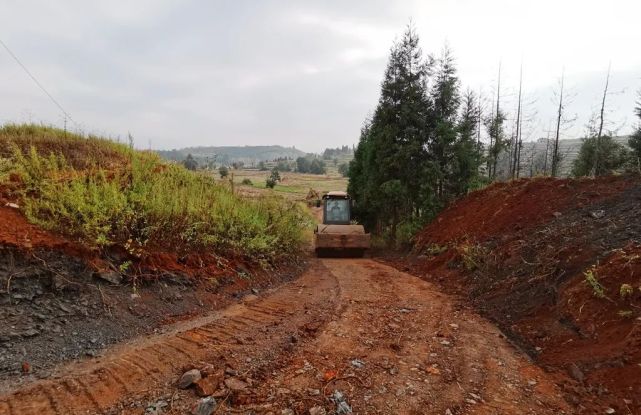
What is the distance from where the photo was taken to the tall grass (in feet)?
18.2

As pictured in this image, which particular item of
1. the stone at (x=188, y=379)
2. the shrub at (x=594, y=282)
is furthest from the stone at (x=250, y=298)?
the shrub at (x=594, y=282)

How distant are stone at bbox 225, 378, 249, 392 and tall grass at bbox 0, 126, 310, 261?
275cm

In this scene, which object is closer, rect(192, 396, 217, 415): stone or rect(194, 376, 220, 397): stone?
rect(192, 396, 217, 415): stone

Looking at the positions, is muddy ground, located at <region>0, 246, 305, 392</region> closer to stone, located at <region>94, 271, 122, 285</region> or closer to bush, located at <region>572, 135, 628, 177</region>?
stone, located at <region>94, 271, 122, 285</region>

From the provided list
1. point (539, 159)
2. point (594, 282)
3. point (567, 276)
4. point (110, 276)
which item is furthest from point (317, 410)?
point (539, 159)

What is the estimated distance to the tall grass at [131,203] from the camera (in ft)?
18.2

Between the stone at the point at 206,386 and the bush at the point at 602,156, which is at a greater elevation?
the bush at the point at 602,156

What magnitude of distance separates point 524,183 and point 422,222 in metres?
4.66

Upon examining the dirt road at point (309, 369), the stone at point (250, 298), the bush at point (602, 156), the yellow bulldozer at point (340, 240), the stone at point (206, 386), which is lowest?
the yellow bulldozer at point (340, 240)

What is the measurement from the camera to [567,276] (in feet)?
20.1

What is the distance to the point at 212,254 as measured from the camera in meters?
7.11

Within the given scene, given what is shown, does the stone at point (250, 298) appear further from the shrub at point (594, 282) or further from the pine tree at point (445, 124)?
the pine tree at point (445, 124)

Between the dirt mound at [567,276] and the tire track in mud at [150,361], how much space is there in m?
2.99

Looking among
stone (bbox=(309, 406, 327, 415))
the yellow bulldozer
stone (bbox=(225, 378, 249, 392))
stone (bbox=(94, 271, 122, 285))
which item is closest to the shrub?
stone (bbox=(309, 406, 327, 415))
